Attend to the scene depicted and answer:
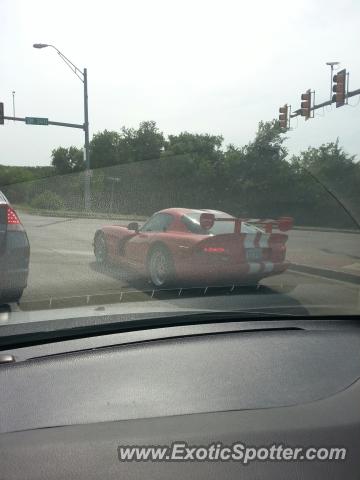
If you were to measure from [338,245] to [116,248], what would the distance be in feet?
8.57

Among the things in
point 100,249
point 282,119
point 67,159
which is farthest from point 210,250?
point 67,159

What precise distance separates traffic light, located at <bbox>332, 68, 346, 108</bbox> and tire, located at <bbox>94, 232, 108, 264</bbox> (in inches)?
299

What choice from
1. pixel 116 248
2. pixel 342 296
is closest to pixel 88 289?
pixel 116 248

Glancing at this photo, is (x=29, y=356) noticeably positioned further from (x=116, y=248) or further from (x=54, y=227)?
(x=54, y=227)

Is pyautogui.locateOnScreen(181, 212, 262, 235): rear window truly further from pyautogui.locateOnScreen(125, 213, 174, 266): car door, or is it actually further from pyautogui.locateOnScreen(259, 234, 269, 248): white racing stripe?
pyautogui.locateOnScreen(125, 213, 174, 266): car door

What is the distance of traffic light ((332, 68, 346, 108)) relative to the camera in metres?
12.6

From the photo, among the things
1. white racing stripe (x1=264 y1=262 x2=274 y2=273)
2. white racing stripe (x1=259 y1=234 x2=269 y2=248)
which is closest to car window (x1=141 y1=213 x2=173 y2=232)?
white racing stripe (x1=259 y1=234 x2=269 y2=248)

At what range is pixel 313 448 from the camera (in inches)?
97.3

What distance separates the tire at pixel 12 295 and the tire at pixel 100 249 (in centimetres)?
183

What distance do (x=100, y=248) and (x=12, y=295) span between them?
2414mm

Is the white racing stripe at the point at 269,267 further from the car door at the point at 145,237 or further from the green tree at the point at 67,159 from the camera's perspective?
the green tree at the point at 67,159

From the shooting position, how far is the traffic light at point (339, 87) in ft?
41.4

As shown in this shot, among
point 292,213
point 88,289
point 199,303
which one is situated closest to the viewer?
point 199,303

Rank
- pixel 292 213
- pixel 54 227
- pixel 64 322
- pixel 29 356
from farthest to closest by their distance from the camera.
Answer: pixel 54 227 < pixel 292 213 < pixel 64 322 < pixel 29 356
